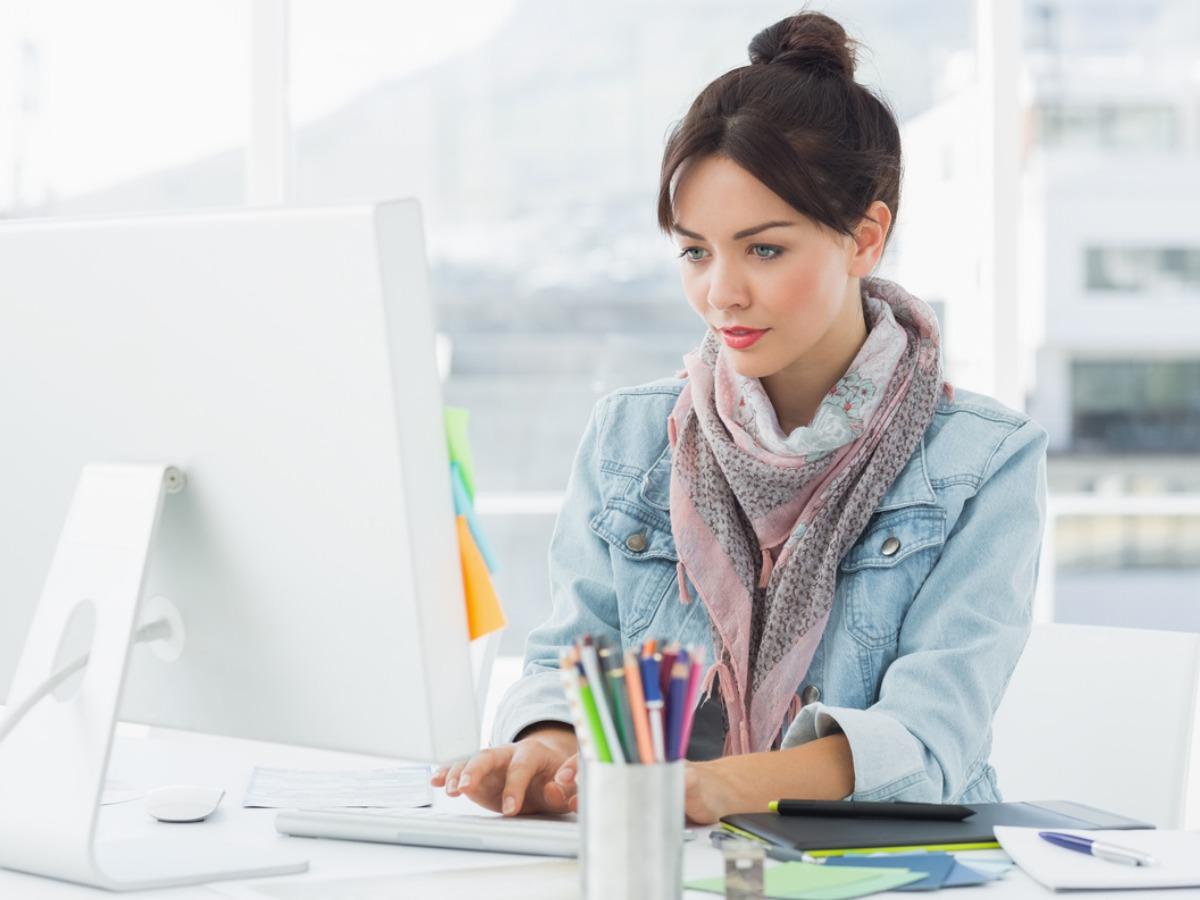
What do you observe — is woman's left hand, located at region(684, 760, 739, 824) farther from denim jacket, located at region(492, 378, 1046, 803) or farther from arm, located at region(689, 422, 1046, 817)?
denim jacket, located at region(492, 378, 1046, 803)

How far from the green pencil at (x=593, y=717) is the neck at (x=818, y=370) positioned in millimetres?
899

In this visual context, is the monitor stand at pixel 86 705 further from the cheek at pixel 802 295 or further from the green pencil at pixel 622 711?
the cheek at pixel 802 295

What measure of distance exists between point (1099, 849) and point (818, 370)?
0.74 m

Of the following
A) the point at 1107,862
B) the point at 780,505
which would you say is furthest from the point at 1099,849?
the point at 780,505

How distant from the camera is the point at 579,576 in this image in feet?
5.53

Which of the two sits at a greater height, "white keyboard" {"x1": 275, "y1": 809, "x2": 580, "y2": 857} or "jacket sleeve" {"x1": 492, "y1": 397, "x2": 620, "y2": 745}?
"jacket sleeve" {"x1": 492, "y1": 397, "x2": 620, "y2": 745}

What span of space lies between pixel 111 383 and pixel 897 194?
99 cm

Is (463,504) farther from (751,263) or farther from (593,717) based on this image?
(751,263)

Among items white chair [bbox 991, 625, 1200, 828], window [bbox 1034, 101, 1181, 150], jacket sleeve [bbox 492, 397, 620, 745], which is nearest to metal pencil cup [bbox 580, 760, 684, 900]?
jacket sleeve [bbox 492, 397, 620, 745]

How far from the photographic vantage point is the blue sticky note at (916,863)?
3.33 feet

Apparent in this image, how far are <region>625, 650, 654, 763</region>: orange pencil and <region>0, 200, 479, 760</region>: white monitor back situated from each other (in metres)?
0.13

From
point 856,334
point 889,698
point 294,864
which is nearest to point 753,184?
point 856,334

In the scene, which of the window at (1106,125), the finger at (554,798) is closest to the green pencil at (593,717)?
the finger at (554,798)

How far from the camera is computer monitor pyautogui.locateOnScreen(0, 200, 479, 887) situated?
2.97 feet
